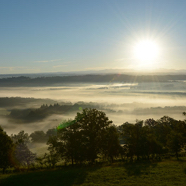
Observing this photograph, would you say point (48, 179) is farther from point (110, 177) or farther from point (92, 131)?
point (92, 131)

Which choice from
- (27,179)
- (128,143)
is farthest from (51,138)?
(128,143)

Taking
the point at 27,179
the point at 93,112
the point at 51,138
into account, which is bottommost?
the point at 27,179

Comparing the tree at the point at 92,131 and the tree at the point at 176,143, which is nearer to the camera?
the tree at the point at 92,131

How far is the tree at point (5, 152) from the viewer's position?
150ft

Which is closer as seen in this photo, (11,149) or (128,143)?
(11,149)

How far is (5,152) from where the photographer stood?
153 ft

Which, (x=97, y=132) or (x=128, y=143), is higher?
(x=97, y=132)

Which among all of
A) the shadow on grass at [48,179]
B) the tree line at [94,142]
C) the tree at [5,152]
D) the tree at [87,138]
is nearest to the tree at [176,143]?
the tree line at [94,142]

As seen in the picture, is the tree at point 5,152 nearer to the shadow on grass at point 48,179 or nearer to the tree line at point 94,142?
the tree line at point 94,142

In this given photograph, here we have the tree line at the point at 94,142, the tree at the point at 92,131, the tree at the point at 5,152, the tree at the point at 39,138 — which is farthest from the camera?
the tree at the point at 39,138

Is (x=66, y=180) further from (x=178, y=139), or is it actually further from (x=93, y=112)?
(x=178, y=139)

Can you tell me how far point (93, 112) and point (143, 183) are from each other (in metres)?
26.2

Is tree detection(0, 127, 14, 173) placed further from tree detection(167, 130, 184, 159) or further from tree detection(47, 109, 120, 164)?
tree detection(167, 130, 184, 159)

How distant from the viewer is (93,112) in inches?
2212
